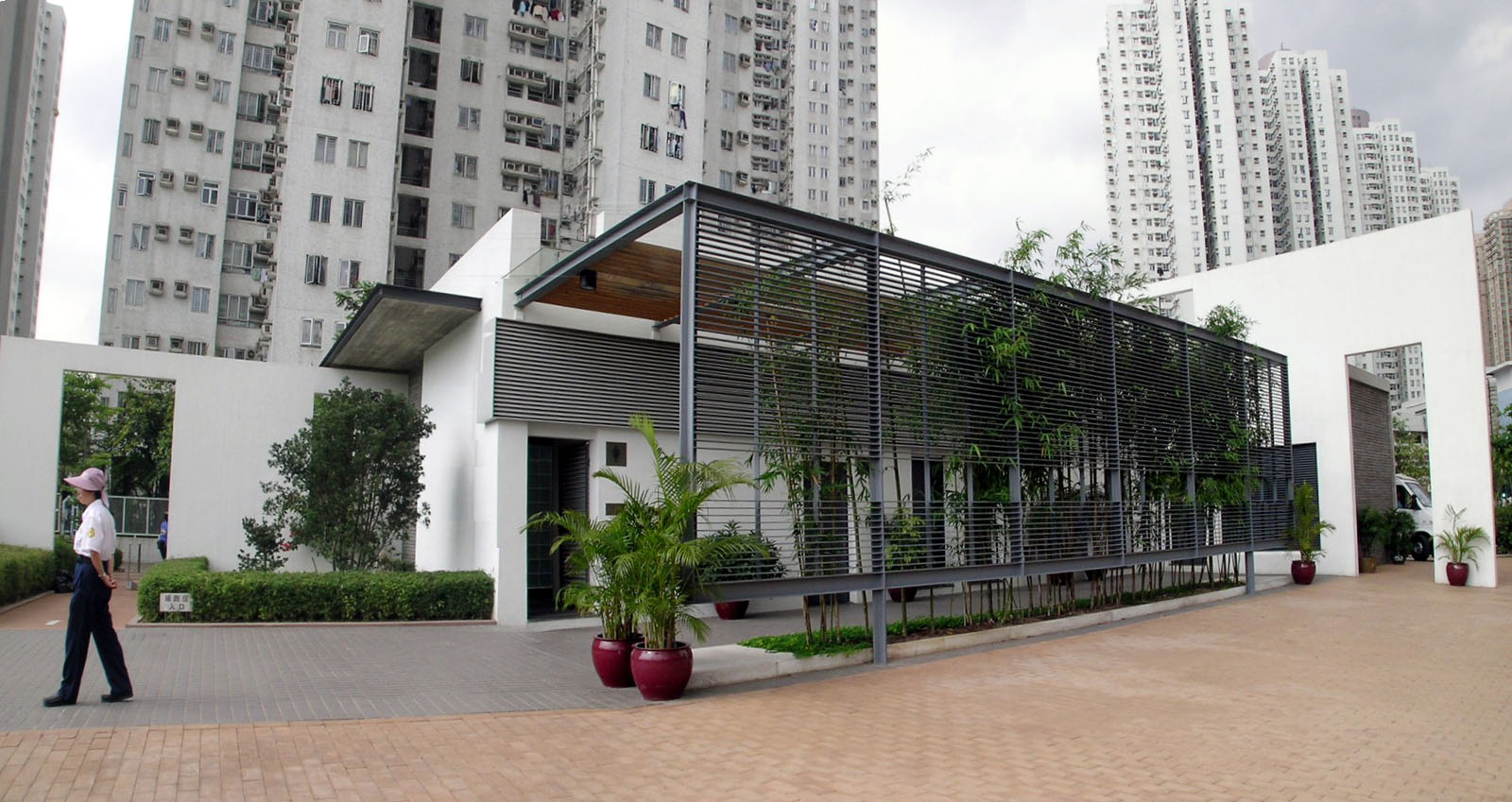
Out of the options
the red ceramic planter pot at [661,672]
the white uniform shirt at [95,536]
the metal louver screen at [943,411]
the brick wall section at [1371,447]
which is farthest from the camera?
the brick wall section at [1371,447]

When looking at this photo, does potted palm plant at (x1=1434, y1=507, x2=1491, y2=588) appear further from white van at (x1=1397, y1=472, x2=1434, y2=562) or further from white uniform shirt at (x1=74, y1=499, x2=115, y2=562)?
white uniform shirt at (x1=74, y1=499, x2=115, y2=562)

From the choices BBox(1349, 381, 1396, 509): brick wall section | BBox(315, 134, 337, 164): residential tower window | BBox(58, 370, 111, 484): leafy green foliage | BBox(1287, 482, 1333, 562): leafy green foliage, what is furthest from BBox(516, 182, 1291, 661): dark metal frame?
BBox(58, 370, 111, 484): leafy green foliage

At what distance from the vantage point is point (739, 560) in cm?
731

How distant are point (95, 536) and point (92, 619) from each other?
55cm

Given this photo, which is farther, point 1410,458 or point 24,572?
point 1410,458

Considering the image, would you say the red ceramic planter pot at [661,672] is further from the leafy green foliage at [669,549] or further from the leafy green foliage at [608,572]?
the leafy green foliage at [608,572]

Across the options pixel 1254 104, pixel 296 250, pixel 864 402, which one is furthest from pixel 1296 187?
pixel 864 402

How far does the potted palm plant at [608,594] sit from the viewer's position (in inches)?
269

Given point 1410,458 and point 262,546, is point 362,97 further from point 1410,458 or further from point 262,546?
point 1410,458

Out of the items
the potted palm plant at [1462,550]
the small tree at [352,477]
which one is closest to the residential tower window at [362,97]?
the small tree at [352,477]

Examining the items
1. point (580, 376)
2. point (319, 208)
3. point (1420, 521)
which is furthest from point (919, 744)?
point (319, 208)

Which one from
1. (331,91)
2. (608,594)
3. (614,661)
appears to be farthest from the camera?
(331,91)

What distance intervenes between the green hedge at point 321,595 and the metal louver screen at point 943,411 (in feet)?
12.2

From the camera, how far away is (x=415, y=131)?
3556 cm
